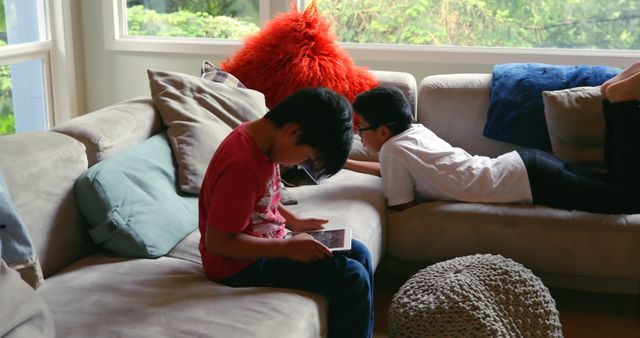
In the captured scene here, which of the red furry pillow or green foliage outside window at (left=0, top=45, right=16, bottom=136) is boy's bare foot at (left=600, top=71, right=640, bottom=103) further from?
green foliage outside window at (left=0, top=45, right=16, bottom=136)

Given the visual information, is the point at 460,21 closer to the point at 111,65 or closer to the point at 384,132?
the point at 384,132

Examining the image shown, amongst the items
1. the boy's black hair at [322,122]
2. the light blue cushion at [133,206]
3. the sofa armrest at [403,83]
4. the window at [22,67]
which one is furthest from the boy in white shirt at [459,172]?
the window at [22,67]

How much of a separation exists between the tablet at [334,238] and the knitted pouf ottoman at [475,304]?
0.92 ft

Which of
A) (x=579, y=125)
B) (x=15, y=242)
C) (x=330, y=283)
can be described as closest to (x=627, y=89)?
(x=579, y=125)

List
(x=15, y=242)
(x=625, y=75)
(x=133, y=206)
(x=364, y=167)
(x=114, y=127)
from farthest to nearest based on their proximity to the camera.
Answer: (x=364, y=167) → (x=625, y=75) → (x=114, y=127) → (x=133, y=206) → (x=15, y=242)

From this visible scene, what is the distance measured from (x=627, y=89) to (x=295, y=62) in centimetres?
129

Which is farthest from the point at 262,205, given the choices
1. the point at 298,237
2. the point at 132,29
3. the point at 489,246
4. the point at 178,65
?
the point at 132,29

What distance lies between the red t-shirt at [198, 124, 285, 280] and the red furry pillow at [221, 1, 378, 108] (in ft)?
3.71

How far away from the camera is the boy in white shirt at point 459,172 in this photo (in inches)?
107

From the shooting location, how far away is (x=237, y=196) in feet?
5.98

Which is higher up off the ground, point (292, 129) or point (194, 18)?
point (194, 18)

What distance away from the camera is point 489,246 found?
269 cm

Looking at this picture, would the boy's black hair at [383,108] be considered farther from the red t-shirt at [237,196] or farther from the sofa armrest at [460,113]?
the red t-shirt at [237,196]

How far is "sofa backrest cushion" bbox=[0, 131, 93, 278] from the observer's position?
193cm
